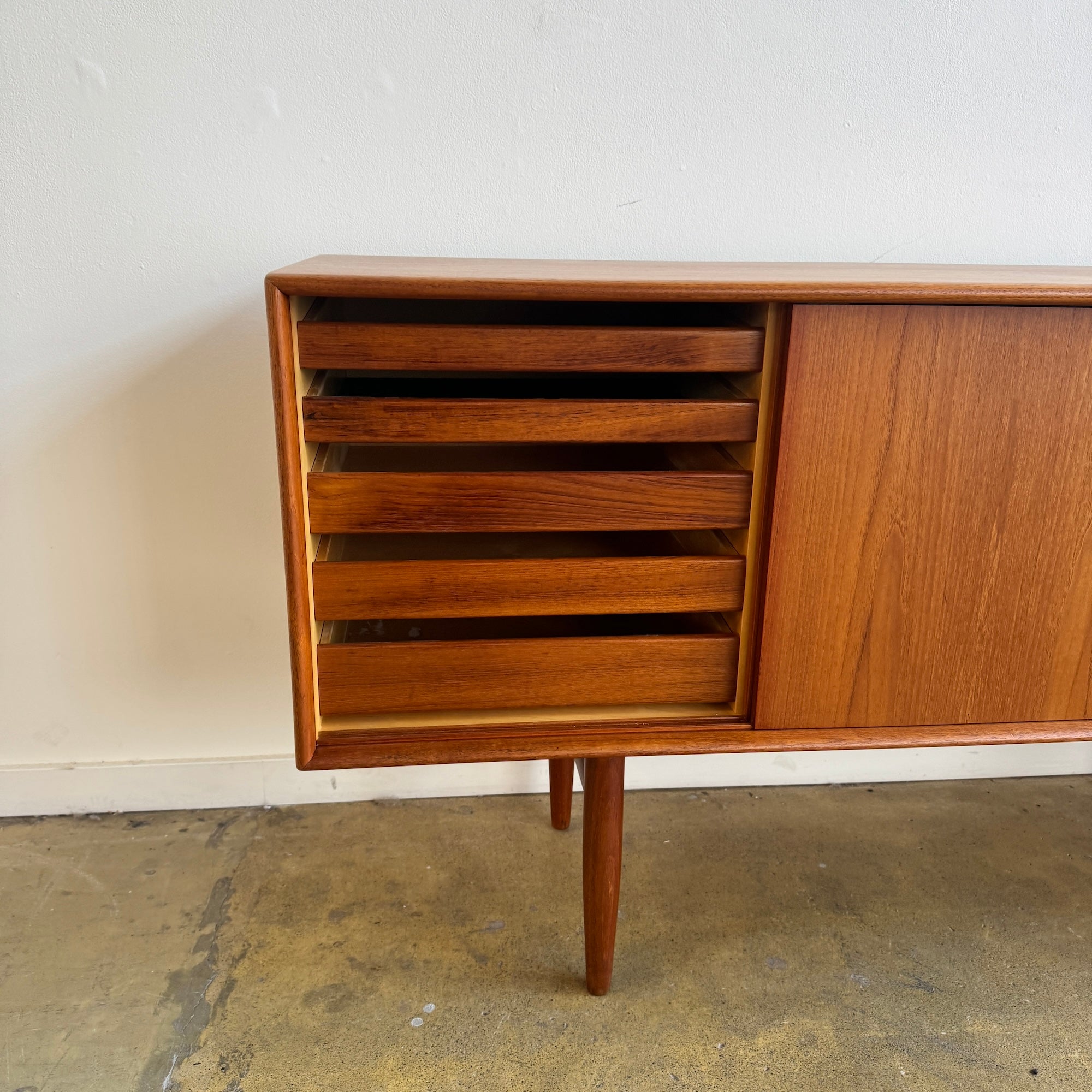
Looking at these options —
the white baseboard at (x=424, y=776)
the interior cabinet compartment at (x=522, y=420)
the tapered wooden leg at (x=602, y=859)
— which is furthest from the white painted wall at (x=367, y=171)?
the tapered wooden leg at (x=602, y=859)

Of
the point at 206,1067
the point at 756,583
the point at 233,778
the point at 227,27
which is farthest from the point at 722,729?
the point at 227,27

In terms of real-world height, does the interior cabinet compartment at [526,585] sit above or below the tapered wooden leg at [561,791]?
above

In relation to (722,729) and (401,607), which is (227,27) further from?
(722,729)

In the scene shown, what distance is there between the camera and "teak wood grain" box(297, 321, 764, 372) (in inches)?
33.9

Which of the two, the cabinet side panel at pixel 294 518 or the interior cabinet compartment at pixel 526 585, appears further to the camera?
the interior cabinet compartment at pixel 526 585

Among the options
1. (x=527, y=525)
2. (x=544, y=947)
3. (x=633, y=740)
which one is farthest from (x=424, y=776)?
(x=527, y=525)

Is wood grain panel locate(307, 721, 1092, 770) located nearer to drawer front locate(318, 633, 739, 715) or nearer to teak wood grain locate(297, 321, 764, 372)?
drawer front locate(318, 633, 739, 715)

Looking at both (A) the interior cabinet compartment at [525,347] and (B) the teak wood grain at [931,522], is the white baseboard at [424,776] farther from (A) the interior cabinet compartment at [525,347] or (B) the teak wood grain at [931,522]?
(A) the interior cabinet compartment at [525,347]

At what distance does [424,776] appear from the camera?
5.12 ft

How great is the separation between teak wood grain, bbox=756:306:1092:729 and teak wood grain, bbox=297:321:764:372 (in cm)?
8

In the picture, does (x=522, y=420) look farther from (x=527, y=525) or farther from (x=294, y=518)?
(x=294, y=518)

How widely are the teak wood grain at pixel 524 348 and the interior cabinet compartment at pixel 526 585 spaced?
194 millimetres

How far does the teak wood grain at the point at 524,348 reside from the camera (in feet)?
2.82

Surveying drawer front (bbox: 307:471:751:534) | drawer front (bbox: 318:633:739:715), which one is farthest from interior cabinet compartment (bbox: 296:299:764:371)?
drawer front (bbox: 318:633:739:715)
